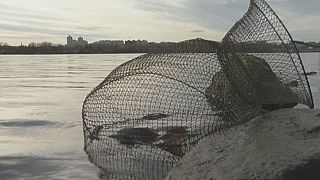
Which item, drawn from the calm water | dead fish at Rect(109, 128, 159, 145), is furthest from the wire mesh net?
the calm water

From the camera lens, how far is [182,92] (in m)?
6.47

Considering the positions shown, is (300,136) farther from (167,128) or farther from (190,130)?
(167,128)

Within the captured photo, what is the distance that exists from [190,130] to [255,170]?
241cm

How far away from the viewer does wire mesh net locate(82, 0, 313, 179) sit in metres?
5.40

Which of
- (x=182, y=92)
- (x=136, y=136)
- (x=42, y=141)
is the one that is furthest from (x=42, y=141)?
(x=182, y=92)

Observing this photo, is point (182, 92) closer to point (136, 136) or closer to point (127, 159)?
point (136, 136)

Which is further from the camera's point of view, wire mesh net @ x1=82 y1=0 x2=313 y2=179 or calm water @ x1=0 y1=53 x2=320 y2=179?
calm water @ x1=0 y1=53 x2=320 y2=179

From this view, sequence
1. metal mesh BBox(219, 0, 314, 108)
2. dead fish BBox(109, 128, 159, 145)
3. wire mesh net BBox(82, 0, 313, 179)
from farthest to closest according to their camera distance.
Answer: metal mesh BBox(219, 0, 314, 108)
dead fish BBox(109, 128, 159, 145)
wire mesh net BBox(82, 0, 313, 179)

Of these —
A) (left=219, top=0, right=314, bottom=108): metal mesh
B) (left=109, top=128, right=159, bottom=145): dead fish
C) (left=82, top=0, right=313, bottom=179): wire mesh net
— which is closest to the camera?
(left=82, top=0, right=313, bottom=179): wire mesh net

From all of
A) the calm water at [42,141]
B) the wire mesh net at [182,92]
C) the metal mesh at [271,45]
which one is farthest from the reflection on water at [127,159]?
the metal mesh at [271,45]

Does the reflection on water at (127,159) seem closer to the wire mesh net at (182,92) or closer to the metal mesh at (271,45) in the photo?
the wire mesh net at (182,92)

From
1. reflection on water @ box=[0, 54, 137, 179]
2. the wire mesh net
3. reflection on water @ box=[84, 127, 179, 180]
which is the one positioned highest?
the wire mesh net

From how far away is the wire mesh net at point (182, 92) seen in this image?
540 centimetres

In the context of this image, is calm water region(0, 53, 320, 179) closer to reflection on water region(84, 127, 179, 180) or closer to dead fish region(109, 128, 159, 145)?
reflection on water region(84, 127, 179, 180)
